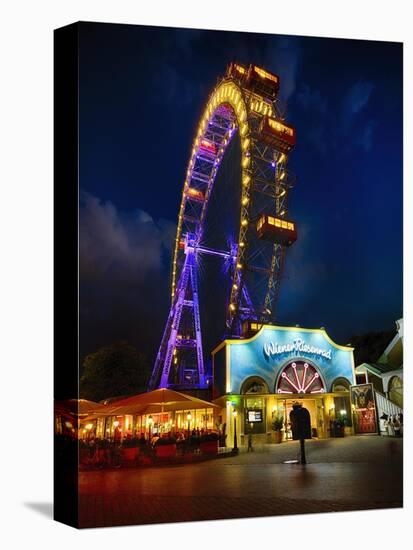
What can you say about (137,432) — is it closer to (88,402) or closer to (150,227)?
(88,402)

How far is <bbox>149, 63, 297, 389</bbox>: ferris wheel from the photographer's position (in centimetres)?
1435

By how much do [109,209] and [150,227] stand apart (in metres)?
0.76

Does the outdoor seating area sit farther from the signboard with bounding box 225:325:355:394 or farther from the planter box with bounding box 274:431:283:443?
the planter box with bounding box 274:431:283:443

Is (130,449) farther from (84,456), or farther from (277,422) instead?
(277,422)

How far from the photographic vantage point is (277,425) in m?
14.8

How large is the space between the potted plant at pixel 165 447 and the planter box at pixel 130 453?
0.30 m

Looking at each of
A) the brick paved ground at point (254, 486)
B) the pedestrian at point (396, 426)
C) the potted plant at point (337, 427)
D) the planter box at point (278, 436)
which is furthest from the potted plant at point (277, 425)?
the pedestrian at point (396, 426)

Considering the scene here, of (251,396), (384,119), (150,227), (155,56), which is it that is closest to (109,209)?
(150,227)

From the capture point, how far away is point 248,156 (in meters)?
15.7

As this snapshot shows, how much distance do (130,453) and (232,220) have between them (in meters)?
3.92

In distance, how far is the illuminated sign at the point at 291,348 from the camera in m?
14.9

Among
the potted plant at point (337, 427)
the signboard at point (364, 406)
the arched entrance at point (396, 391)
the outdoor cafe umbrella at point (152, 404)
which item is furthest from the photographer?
the arched entrance at point (396, 391)

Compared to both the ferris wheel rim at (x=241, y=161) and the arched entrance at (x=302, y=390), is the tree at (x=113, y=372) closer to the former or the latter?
the ferris wheel rim at (x=241, y=161)

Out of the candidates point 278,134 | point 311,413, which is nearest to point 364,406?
point 311,413
